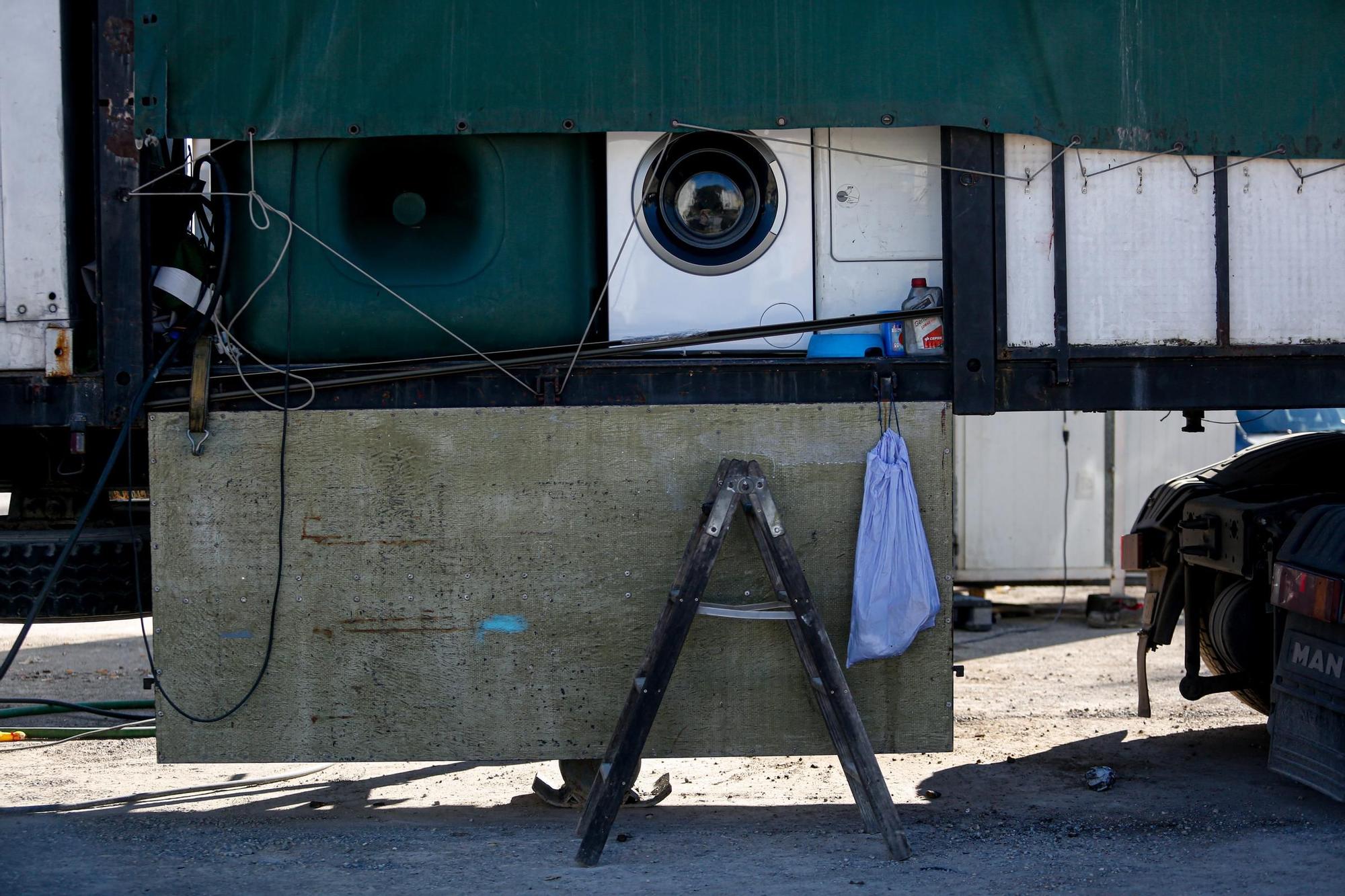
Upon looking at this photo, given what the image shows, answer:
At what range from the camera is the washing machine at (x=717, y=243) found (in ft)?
15.3

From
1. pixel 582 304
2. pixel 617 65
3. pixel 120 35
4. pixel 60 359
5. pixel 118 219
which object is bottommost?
pixel 60 359

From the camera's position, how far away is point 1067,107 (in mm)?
4512

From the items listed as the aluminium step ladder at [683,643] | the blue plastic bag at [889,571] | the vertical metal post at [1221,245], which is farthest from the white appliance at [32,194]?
the vertical metal post at [1221,245]

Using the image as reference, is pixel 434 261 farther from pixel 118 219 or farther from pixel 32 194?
pixel 32 194

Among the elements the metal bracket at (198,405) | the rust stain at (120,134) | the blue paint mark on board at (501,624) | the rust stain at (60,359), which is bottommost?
the blue paint mark on board at (501,624)

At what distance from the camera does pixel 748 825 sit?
4.71m

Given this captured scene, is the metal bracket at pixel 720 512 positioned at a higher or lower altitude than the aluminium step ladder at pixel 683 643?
higher

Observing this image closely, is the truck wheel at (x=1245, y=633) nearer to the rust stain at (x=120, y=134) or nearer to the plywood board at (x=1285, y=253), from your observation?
the plywood board at (x=1285, y=253)

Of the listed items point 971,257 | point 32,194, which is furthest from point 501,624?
point 32,194

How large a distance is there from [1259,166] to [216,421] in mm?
3662

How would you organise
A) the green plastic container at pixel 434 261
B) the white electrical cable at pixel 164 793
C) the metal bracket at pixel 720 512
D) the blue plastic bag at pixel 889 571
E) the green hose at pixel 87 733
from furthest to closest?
the green hose at pixel 87 733 < the white electrical cable at pixel 164 793 < the green plastic container at pixel 434 261 < the blue plastic bag at pixel 889 571 < the metal bracket at pixel 720 512

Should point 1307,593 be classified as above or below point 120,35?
below

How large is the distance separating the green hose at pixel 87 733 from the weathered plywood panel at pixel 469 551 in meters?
1.89

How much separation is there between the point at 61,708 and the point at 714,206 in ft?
13.4
